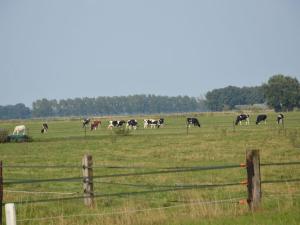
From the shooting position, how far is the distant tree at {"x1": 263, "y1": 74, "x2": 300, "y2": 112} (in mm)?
151875

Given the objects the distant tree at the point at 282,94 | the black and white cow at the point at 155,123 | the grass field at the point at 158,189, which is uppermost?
the distant tree at the point at 282,94

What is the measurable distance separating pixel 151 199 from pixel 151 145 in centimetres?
2297

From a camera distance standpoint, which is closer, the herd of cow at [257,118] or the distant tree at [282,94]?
the herd of cow at [257,118]

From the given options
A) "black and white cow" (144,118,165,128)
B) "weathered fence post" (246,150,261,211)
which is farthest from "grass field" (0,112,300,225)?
"black and white cow" (144,118,165,128)

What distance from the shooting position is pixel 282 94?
152125 mm

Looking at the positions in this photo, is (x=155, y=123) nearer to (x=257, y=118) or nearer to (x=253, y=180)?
(x=257, y=118)

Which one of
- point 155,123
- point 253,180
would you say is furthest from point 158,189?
point 155,123

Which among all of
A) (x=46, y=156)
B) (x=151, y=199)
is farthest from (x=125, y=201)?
(x=46, y=156)

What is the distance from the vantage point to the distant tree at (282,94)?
152m

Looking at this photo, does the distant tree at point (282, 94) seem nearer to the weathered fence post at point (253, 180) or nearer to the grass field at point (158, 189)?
the grass field at point (158, 189)

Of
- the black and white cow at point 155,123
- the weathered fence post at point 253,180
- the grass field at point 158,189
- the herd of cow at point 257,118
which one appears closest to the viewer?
the grass field at point 158,189

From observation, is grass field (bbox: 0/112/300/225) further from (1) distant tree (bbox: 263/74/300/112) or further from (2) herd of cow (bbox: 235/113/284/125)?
(1) distant tree (bbox: 263/74/300/112)

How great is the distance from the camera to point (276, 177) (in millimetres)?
21891

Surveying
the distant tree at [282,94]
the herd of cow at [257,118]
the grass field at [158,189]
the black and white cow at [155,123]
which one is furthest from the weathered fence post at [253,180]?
the distant tree at [282,94]
